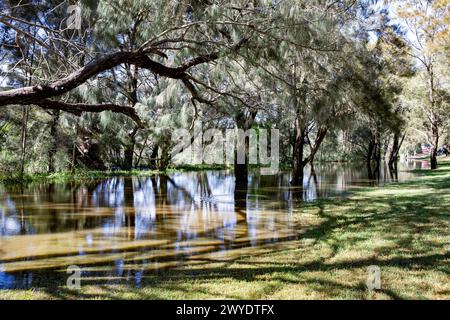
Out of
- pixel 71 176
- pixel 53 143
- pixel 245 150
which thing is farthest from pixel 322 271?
pixel 53 143

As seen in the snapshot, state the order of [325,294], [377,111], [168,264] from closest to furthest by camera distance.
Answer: [325,294]
[168,264]
[377,111]

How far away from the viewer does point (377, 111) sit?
40.5ft

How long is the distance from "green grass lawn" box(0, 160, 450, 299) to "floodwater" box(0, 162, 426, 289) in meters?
0.37

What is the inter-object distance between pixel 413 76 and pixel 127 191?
14318 mm

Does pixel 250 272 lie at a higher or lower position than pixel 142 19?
lower

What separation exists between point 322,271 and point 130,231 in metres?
3.70

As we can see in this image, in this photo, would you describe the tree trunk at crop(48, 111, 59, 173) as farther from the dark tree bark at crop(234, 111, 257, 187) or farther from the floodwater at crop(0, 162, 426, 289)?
the dark tree bark at crop(234, 111, 257, 187)

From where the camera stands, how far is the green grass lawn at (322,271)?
10.4 ft

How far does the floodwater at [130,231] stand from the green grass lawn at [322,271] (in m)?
0.37

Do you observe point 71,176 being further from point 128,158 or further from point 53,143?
point 128,158

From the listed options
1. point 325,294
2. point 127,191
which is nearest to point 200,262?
point 325,294

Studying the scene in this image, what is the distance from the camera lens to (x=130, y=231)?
21.2 ft
